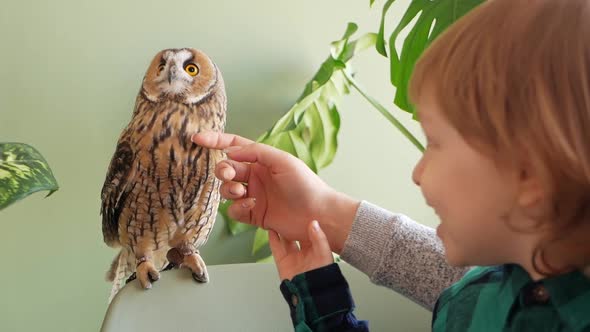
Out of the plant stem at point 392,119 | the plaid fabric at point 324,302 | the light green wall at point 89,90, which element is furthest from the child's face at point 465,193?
the light green wall at point 89,90

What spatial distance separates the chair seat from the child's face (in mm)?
388

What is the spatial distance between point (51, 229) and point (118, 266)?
301mm

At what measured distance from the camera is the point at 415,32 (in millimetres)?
847

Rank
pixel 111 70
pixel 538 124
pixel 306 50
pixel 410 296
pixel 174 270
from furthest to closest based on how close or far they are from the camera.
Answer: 1. pixel 306 50
2. pixel 111 70
3. pixel 174 270
4. pixel 410 296
5. pixel 538 124

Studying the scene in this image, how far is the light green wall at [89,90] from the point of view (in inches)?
43.1

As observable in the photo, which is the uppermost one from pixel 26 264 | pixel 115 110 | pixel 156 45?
pixel 156 45

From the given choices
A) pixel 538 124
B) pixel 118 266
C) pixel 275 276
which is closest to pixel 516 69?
pixel 538 124

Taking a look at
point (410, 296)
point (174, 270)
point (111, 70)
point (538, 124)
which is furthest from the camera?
point (111, 70)

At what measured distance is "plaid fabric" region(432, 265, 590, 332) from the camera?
46 cm

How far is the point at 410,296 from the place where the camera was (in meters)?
0.74

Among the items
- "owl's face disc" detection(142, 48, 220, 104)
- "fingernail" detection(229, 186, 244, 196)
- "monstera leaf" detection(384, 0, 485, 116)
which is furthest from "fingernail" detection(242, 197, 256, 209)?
"monstera leaf" detection(384, 0, 485, 116)

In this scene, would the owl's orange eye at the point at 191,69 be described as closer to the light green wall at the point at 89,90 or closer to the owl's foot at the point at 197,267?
the owl's foot at the point at 197,267

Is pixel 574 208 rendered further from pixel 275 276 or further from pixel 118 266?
pixel 118 266

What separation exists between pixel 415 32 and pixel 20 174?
1.76 ft
